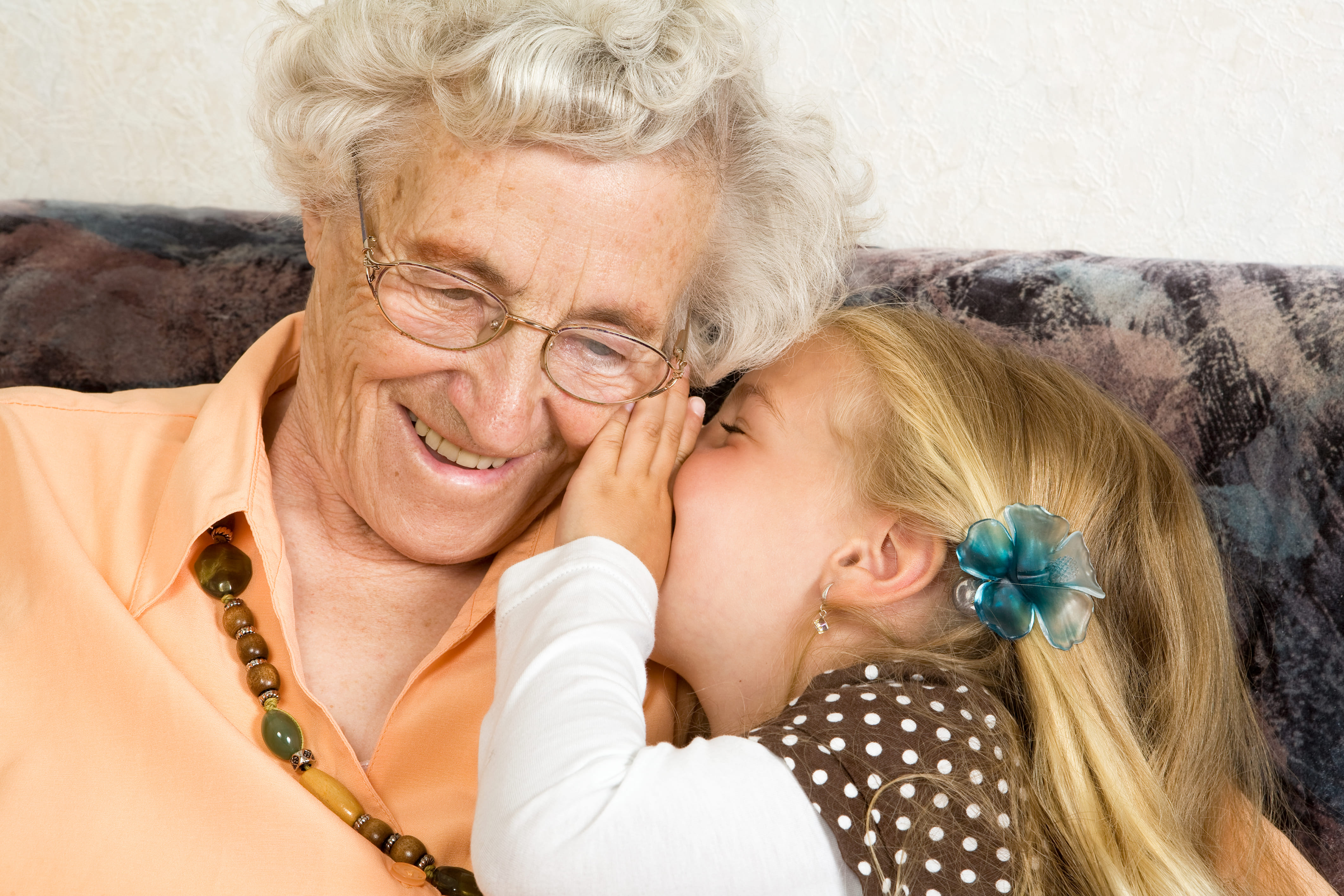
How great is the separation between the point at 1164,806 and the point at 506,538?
3.70 feet

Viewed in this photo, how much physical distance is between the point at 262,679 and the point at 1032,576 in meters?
1.17

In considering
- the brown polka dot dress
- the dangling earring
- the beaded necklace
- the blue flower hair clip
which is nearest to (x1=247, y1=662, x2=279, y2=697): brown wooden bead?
the beaded necklace

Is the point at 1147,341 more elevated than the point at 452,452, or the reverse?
the point at 1147,341

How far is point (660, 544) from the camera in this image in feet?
5.44

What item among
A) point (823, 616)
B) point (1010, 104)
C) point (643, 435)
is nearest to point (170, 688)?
point (643, 435)

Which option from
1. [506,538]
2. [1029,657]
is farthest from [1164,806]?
[506,538]

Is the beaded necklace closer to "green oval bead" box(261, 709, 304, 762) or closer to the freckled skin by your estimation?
"green oval bead" box(261, 709, 304, 762)

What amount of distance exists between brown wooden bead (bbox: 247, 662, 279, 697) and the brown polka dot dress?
0.72 m

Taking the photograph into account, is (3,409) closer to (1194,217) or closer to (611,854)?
(611,854)

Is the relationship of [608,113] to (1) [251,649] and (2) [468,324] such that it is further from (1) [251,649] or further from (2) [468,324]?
(1) [251,649]

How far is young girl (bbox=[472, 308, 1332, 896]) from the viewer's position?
4.14ft

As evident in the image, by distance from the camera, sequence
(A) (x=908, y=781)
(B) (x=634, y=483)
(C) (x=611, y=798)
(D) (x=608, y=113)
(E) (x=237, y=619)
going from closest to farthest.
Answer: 1. (C) (x=611, y=798)
2. (A) (x=908, y=781)
3. (D) (x=608, y=113)
4. (E) (x=237, y=619)
5. (B) (x=634, y=483)

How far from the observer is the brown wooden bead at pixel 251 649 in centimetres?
153

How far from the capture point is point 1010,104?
7.41 feet
